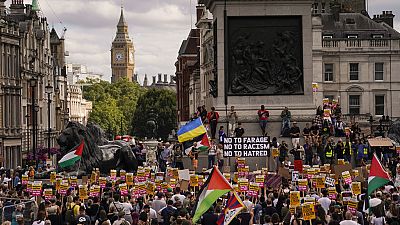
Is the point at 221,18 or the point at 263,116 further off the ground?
the point at 221,18

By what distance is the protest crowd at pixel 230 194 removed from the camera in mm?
24375

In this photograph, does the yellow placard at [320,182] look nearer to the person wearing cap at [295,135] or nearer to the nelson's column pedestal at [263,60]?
the person wearing cap at [295,135]

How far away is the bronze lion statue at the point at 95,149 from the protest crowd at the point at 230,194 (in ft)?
5.81

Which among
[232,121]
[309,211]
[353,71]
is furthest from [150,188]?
[353,71]

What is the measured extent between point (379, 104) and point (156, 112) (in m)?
75.6

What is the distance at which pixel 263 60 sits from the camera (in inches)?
→ 1850

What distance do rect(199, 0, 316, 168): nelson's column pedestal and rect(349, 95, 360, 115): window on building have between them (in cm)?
4767

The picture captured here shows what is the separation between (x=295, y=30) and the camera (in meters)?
47.5

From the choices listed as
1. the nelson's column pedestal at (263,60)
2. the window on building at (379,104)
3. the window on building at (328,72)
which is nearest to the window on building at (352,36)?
the window on building at (328,72)

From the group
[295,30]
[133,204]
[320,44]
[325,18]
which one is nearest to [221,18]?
[295,30]

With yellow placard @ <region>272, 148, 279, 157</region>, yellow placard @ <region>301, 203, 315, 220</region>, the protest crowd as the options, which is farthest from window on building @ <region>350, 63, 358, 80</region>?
yellow placard @ <region>301, 203, 315, 220</region>

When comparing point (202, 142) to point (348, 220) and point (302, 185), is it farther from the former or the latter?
point (348, 220)

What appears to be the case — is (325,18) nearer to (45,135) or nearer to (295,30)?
(45,135)

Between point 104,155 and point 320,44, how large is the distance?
A: 4922cm
